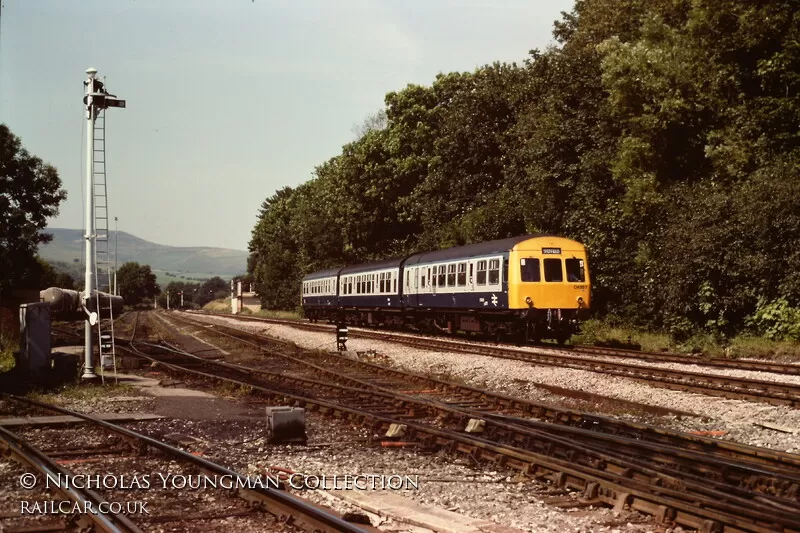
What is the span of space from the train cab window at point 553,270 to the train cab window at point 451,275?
15.1ft

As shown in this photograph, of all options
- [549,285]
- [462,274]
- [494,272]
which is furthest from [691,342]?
[462,274]

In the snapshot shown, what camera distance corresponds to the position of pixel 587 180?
30938mm

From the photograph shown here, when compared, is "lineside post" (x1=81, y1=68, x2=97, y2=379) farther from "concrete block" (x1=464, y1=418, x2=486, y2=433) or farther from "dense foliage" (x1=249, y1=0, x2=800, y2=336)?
"dense foliage" (x1=249, y1=0, x2=800, y2=336)

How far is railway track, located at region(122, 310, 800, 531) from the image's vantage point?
6332mm

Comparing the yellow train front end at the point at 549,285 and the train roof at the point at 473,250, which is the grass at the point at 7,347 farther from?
the train roof at the point at 473,250

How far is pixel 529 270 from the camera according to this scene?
23797mm

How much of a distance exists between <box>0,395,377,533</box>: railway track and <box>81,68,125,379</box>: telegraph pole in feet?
21.6

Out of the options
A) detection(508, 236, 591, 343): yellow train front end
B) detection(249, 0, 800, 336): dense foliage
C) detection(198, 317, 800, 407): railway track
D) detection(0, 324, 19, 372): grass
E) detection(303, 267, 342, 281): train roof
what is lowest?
detection(198, 317, 800, 407): railway track

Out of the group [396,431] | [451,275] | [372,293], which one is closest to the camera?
[396,431]

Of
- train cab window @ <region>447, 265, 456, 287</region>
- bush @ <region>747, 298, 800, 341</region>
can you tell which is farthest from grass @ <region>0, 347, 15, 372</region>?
bush @ <region>747, 298, 800, 341</region>

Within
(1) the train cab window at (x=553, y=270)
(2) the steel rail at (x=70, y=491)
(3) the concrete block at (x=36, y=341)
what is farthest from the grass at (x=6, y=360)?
(1) the train cab window at (x=553, y=270)

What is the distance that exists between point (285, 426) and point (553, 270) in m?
15.5

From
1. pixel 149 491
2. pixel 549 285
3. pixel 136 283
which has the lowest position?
pixel 149 491

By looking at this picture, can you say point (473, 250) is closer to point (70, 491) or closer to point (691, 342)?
point (691, 342)
